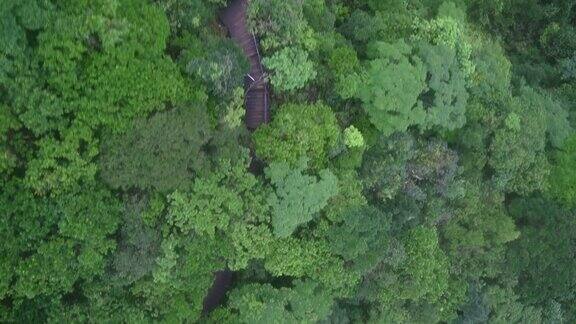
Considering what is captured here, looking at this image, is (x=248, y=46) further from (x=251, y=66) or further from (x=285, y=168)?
(x=285, y=168)

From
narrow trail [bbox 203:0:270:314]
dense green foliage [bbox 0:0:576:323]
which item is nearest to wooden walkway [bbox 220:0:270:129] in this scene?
narrow trail [bbox 203:0:270:314]

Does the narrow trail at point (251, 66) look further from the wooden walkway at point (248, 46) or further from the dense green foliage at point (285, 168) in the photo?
the dense green foliage at point (285, 168)

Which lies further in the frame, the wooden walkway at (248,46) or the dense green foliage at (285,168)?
the wooden walkway at (248,46)

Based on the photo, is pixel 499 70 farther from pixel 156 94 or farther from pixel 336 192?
pixel 156 94

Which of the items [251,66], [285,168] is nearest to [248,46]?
[251,66]

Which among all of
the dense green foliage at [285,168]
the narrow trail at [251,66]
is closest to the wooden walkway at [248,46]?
the narrow trail at [251,66]

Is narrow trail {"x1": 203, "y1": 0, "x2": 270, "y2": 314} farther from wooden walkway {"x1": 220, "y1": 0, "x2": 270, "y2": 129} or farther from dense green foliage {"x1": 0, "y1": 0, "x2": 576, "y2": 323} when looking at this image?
dense green foliage {"x1": 0, "y1": 0, "x2": 576, "y2": 323}

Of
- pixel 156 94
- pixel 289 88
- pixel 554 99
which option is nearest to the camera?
pixel 156 94

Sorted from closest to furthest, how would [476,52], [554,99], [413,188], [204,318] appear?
[204,318] < [413,188] < [476,52] < [554,99]

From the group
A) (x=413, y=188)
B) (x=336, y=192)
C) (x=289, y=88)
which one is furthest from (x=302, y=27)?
(x=413, y=188)
